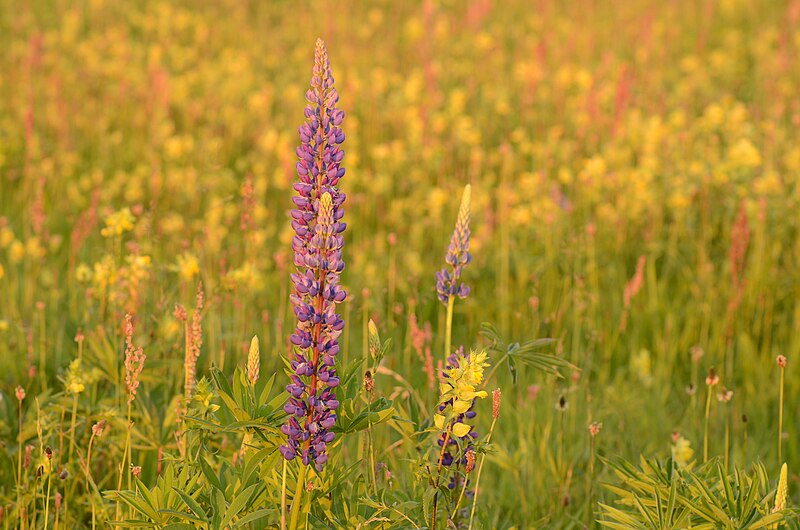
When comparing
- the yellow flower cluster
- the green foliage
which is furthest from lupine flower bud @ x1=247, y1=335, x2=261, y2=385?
the green foliage

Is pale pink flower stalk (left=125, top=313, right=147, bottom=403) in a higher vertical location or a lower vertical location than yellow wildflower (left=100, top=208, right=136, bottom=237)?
lower

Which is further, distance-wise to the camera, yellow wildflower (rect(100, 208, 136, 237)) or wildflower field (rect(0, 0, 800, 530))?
yellow wildflower (rect(100, 208, 136, 237))

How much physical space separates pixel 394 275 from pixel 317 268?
2569 mm

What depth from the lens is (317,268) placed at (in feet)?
6.12

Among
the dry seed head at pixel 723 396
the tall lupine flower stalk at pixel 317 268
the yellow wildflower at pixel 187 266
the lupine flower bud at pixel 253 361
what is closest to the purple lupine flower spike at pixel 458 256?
the tall lupine flower stalk at pixel 317 268

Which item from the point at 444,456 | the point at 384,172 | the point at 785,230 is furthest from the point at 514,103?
the point at 444,456

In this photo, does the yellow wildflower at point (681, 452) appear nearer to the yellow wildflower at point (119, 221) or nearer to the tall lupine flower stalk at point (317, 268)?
the tall lupine flower stalk at point (317, 268)

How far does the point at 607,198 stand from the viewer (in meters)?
5.54

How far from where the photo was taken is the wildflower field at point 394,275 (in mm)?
2053

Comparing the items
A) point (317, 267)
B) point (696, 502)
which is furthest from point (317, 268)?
point (696, 502)

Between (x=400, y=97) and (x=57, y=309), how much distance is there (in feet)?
11.9

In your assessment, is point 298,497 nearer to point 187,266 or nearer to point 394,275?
point 187,266

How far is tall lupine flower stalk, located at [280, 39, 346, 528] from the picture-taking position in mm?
1843

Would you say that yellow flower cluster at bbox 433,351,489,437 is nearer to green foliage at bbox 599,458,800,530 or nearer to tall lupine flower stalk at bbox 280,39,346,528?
tall lupine flower stalk at bbox 280,39,346,528
